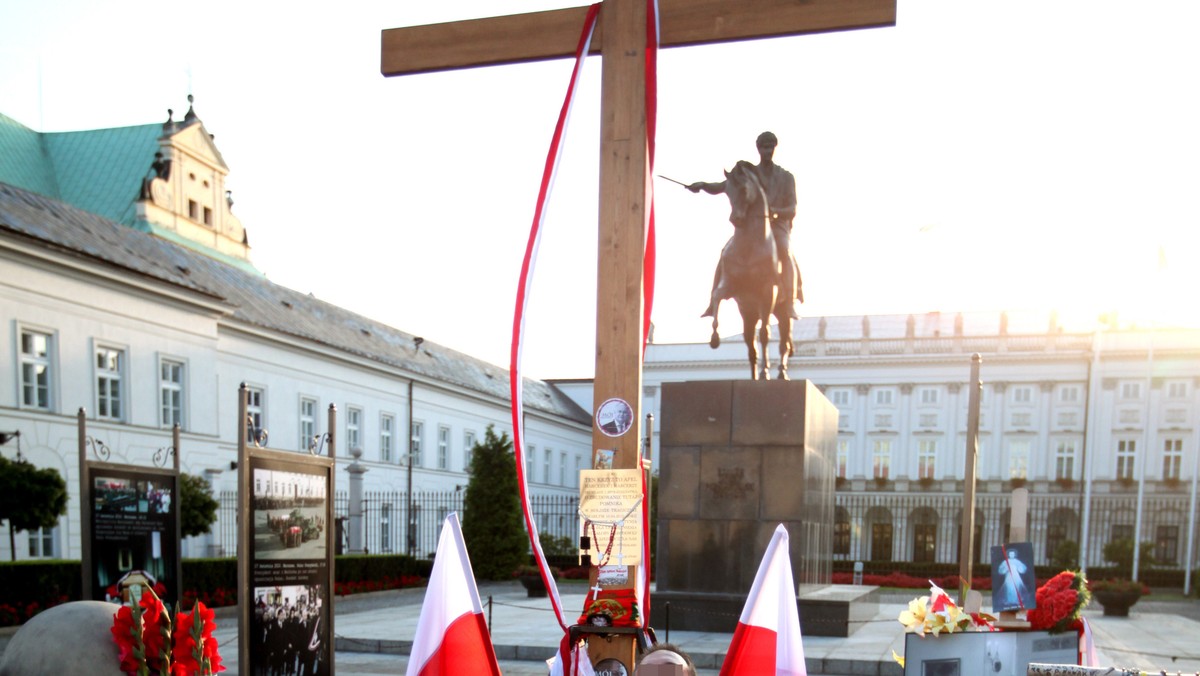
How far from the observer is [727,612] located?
37.4 ft

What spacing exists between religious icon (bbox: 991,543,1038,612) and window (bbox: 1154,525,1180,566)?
4833cm

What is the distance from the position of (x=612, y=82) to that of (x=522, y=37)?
510 mm

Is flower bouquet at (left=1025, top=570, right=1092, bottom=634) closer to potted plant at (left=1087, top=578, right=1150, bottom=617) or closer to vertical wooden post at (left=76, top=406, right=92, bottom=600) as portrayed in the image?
vertical wooden post at (left=76, top=406, right=92, bottom=600)

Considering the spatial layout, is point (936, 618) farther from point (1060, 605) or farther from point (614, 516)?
point (614, 516)

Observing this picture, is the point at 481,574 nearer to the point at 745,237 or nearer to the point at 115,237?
the point at 115,237

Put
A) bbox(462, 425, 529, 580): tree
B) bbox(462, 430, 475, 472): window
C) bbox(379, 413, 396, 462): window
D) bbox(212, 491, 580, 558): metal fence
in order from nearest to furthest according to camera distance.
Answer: bbox(462, 425, 529, 580): tree
bbox(212, 491, 580, 558): metal fence
bbox(379, 413, 396, 462): window
bbox(462, 430, 475, 472): window

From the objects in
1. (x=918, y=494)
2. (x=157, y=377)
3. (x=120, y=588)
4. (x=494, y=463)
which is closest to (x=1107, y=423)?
(x=918, y=494)

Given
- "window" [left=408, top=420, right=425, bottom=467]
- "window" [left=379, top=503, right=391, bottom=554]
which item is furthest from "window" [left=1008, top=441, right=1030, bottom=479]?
"window" [left=379, top=503, right=391, bottom=554]

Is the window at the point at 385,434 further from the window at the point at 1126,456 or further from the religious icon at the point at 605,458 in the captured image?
the religious icon at the point at 605,458

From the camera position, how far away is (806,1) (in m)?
3.88

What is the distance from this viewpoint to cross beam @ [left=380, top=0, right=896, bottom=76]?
3881 mm

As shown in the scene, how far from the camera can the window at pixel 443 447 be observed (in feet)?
155

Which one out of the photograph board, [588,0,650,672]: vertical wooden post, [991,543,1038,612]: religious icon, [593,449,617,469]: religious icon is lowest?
the photograph board

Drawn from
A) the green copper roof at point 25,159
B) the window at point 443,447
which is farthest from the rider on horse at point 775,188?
the green copper roof at point 25,159
